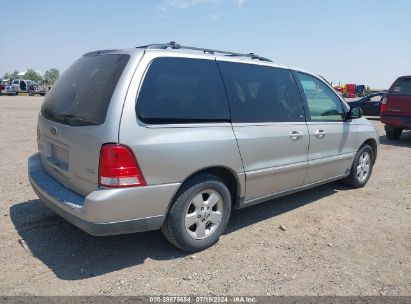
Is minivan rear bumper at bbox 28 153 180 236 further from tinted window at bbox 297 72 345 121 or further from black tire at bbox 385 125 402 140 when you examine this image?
black tire at bbox 385 125 402 140

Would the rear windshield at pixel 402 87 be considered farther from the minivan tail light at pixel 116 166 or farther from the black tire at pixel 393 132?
the minivan tail light at pixel 116 166

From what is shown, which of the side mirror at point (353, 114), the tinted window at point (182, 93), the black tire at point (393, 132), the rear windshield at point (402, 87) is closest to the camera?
the tinted window at point (182, 93)

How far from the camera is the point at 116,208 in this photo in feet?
10.1

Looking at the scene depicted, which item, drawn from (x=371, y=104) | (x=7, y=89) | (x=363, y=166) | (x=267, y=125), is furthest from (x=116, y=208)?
(x=7, y=89)

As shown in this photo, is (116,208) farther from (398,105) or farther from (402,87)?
(402,87)

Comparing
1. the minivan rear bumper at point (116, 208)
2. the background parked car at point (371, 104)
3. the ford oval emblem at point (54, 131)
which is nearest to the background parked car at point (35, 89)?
the background parked car at point (371, 104)

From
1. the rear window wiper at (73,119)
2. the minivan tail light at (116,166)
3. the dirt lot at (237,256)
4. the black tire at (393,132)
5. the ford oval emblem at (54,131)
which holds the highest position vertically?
the rear window wiper at (73,119)

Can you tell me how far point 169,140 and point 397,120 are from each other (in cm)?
921

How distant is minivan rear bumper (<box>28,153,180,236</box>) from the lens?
3047 millimetres

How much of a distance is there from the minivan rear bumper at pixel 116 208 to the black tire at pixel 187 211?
0.11 metres

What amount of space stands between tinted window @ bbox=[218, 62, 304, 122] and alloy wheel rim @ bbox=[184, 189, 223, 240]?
811 mm

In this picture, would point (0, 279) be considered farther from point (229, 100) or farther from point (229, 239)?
point (229, 100)

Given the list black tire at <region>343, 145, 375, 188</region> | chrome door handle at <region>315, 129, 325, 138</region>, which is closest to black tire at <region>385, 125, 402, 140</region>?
black tire at <region>343, 145, 375, 188</region>

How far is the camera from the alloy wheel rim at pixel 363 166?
6.05 meters
